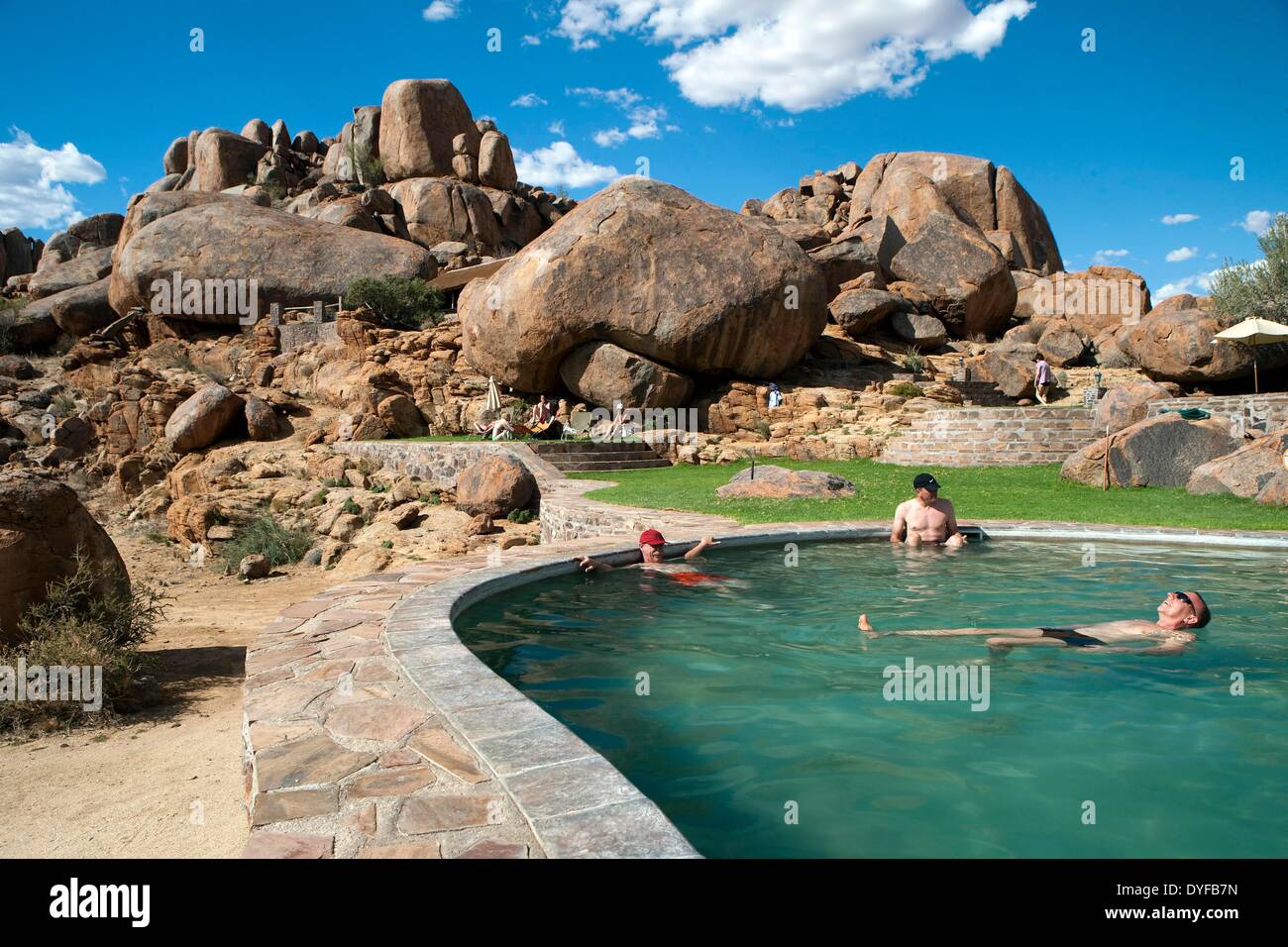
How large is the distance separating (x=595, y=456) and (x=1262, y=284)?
19372mm

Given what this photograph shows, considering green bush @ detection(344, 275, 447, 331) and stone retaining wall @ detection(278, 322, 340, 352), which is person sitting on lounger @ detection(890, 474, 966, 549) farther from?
stone retaining wall @ detection(278, 322, 340, 352)

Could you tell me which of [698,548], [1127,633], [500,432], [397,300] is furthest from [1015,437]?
[397,300]

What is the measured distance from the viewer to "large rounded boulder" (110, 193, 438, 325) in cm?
2681

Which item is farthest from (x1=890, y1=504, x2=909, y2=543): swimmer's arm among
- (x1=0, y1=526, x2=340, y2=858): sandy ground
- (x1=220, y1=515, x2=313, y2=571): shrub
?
(x1=220, y1=515, x2=313, y2=571): shrub

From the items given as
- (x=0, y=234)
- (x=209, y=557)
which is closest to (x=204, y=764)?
(x=209, y=557)

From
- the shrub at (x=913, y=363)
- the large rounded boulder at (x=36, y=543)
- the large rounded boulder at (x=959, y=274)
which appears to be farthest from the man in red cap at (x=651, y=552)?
the large rounded boulder at (x=959, y=274)

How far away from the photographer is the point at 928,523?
808 cm

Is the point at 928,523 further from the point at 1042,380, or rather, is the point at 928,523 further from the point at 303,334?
the point at 303,334

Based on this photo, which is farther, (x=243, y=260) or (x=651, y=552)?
(x=243, y=260)

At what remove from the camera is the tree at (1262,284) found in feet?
72.6

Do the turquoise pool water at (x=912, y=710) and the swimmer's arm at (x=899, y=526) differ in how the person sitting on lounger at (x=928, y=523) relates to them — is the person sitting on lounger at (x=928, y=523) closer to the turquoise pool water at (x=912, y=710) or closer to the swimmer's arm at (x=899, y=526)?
the swimmer's arm at (x=899, y=526)

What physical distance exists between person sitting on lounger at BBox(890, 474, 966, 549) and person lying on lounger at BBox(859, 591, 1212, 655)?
113 inches
